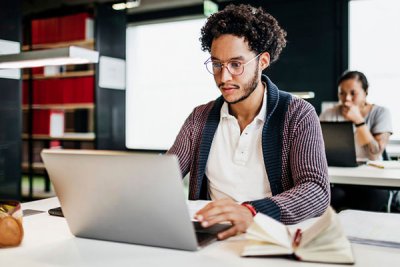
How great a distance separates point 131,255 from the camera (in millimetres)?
965

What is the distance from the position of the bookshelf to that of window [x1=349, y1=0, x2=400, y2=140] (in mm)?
2967

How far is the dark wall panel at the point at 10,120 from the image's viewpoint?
12.5 ft

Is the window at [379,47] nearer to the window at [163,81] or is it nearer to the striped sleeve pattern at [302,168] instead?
the window at [163,81]

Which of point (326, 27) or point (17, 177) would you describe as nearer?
point (17, 177)

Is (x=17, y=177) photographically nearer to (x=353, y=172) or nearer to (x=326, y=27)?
(x=353, y=172)

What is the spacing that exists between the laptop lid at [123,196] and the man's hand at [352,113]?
98.3 inches

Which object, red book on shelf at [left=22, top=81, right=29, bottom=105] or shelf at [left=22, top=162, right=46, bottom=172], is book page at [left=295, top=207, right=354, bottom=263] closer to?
shelf at [left=22, top=162, right=46, bottom=172]

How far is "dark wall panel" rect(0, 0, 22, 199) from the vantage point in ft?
12.5

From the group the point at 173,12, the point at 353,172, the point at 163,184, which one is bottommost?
the point at 353,172

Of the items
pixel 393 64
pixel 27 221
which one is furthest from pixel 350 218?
pixel 393 64

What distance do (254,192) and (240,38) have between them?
0.59 meters

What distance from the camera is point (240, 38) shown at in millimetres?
1643

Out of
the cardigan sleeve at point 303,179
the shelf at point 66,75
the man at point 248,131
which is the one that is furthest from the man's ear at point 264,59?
the shelf at point 66,75

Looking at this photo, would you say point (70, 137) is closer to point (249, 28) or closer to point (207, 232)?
point (249, 28)
